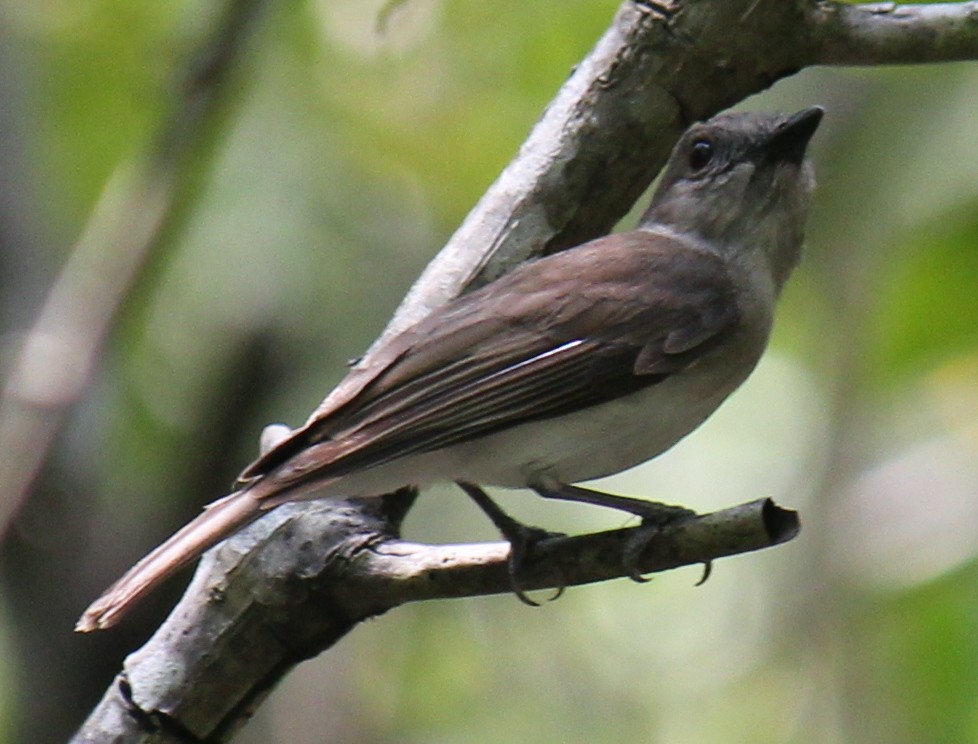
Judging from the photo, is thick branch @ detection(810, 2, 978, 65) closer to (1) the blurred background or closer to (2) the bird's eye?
(2) the bird's eye

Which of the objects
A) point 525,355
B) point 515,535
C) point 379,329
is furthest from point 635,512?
point 379,329

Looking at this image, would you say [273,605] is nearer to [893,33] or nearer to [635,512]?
[635,512]

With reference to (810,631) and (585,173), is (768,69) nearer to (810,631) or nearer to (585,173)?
(585,173)

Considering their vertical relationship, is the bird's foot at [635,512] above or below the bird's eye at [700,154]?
below

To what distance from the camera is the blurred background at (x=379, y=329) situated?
14.1 ft

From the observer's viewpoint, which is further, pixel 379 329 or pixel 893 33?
pixel 379 329

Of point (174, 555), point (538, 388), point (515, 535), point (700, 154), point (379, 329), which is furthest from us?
point (379, 329)

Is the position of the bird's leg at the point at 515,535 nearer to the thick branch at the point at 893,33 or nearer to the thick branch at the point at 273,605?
the thick branch at the point at 273,605

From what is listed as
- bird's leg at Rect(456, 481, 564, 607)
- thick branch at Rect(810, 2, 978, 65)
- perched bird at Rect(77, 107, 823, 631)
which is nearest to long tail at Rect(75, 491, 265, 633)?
perched bird at Rect(77, 107, 823, 631)

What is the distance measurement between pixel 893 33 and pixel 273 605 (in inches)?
78.0

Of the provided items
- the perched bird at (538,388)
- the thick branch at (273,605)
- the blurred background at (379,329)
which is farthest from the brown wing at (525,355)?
the blurred background at (379,329)

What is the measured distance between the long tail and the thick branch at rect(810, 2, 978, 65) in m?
1.79

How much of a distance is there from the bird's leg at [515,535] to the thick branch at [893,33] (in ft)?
4.49

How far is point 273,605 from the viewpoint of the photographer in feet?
9.60
